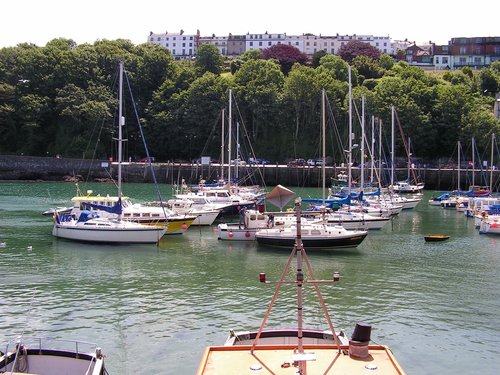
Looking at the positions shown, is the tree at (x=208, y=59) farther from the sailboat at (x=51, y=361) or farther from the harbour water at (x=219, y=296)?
the sailboat at (x=51, y=361)

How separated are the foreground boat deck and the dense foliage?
95.6 meters

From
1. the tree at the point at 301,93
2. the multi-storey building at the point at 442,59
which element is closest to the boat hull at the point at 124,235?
the tree at the point at 301,93

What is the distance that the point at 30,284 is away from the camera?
2995 cm

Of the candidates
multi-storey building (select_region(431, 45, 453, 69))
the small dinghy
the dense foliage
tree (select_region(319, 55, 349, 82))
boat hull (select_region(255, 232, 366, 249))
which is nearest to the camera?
boat hull (select_region(255, 232, 366, 249))

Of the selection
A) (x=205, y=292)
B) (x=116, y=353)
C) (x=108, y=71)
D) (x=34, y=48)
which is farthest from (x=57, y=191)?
(x=116, y=353)

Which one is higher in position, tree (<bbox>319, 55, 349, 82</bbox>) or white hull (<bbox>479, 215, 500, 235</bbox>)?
tree (<bbox>319, 55, 349, 82</bbox>)

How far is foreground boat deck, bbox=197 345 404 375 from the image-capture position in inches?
485

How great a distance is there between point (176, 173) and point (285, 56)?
64.9 m

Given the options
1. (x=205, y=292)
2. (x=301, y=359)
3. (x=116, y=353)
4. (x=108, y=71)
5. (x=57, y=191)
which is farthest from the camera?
(x=108, y=71)

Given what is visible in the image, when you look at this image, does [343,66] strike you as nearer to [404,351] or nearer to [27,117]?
[27,117]

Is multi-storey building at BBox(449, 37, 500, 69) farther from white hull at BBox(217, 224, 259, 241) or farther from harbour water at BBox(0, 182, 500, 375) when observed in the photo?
white hull at BBox(217, 224, 259, 241)

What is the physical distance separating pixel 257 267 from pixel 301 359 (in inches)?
933

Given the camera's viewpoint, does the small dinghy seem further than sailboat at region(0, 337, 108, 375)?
Yes

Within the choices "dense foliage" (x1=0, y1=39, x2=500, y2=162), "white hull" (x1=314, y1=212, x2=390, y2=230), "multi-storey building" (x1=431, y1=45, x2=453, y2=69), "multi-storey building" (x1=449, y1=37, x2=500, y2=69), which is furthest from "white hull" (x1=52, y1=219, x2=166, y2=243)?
"multi-storey building" (x1=449, y1=37, x2=500, y2=69)
